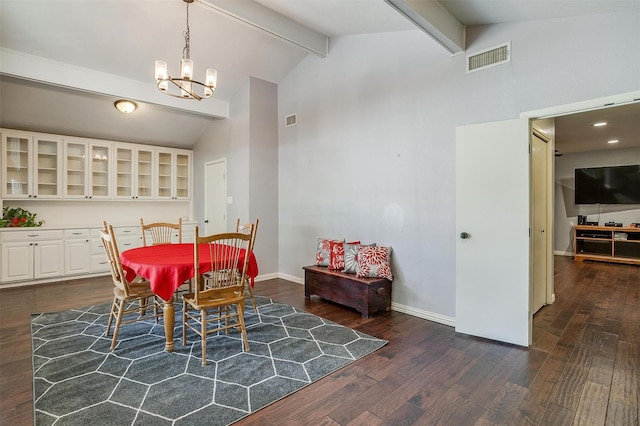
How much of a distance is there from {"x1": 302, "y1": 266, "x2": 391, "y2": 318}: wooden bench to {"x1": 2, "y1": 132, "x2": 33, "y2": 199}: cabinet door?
187 inches

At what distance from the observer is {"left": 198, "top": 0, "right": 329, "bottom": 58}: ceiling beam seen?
3.33 meters

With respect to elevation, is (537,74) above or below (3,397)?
above

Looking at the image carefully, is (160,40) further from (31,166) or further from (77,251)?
(77,251)

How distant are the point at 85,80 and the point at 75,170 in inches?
76.3

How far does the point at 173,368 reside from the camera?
7.97ft

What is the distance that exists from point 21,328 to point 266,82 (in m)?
4.45

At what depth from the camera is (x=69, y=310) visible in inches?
148

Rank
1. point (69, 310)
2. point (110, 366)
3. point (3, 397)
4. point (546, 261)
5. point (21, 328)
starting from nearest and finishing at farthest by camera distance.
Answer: point (3, 397)
point (110, 366)
point (21, 328)
point (69, 310)
point (546, 261)

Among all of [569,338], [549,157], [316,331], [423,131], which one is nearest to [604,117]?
[549,157]

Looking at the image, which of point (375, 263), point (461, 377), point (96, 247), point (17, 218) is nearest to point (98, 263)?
point (96, 247)

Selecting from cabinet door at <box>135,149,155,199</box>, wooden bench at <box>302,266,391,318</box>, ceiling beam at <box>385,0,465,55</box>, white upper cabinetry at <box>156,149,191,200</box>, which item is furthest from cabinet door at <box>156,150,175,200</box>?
ceiling beam at <box>385,0,465,55</box>

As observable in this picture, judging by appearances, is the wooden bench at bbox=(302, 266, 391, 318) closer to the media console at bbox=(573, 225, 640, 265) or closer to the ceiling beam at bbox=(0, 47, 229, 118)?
the ceiling beam at bbox=(0, 47, 229, 118)

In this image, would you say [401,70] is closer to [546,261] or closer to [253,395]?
[546,261]

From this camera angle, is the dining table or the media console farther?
the media console
